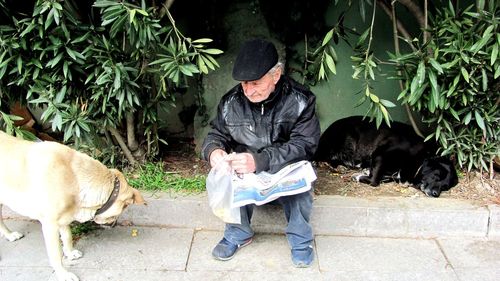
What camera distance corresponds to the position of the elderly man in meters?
3.07

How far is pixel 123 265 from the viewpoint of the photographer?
3246 millimetres

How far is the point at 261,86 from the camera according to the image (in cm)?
309

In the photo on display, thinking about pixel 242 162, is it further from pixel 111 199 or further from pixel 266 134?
pixel 111 199

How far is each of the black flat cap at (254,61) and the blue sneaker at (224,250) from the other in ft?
3.98

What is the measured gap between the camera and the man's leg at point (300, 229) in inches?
127

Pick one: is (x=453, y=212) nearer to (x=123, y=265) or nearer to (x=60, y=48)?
(x=123, y=265)

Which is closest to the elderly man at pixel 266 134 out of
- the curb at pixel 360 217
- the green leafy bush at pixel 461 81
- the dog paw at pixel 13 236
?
the curb at pixel 360 217

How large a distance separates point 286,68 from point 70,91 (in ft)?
6.79

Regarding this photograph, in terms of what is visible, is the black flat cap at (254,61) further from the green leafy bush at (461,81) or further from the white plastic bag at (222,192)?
the green leafy bush at (461,81)

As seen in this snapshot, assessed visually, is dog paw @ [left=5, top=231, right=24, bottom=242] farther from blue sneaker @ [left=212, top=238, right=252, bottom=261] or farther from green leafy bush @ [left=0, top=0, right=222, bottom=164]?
blue sneaker @ [left=212, top=238, right=252, bottom=261]

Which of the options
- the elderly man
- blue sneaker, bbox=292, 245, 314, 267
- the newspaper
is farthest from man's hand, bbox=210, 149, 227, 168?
blue sneaker, bbox=292, 245, 314, 267

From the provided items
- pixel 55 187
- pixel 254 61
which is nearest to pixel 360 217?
pixel 254 61

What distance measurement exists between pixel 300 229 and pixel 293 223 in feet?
0.21

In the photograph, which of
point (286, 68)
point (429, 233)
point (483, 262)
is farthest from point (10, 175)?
point (483, 262)
